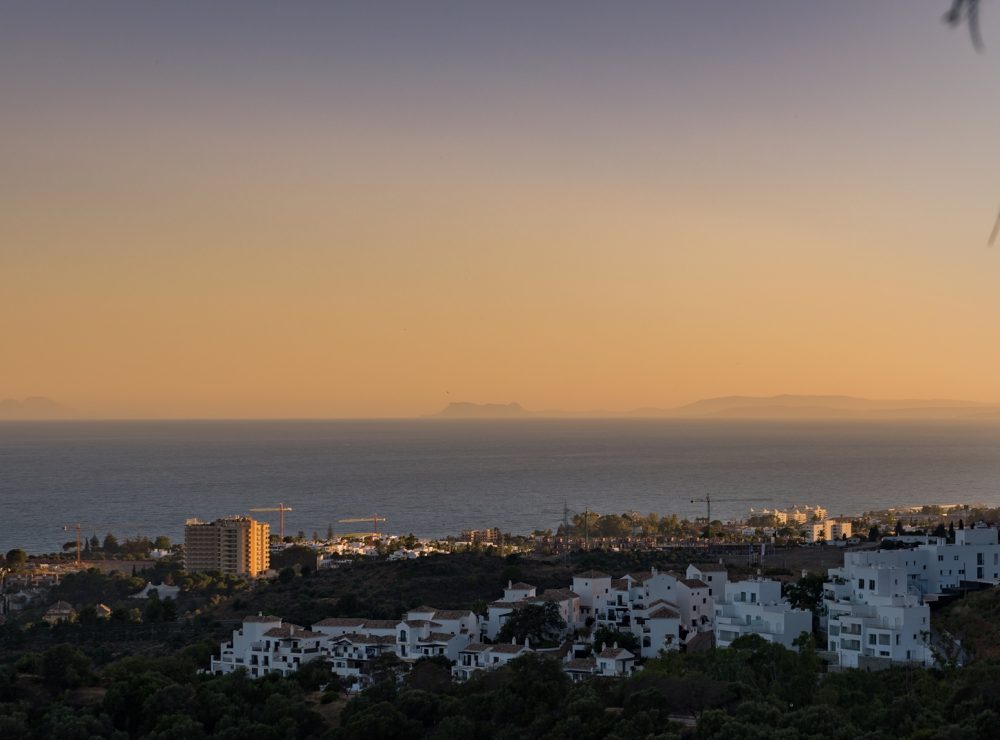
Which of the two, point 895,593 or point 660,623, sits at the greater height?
point 895,593

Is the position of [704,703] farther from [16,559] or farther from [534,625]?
[16,559]

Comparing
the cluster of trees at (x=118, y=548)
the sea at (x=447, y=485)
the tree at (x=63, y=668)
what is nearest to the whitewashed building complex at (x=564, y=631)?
the tree at (x=63, y=668)

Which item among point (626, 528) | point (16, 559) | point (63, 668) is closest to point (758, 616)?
point (63, 668)

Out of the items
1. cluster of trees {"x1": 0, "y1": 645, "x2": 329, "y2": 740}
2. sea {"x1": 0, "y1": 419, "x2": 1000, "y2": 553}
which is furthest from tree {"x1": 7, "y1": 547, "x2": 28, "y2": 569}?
cluster of trees {"x1": 0, "y1": 645, "x2": 329, "y2": 740}

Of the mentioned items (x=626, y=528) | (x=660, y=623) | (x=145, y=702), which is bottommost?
(x=626, y=528)

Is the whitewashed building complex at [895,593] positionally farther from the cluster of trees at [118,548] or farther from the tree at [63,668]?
the cluster of trees at [118,548]
